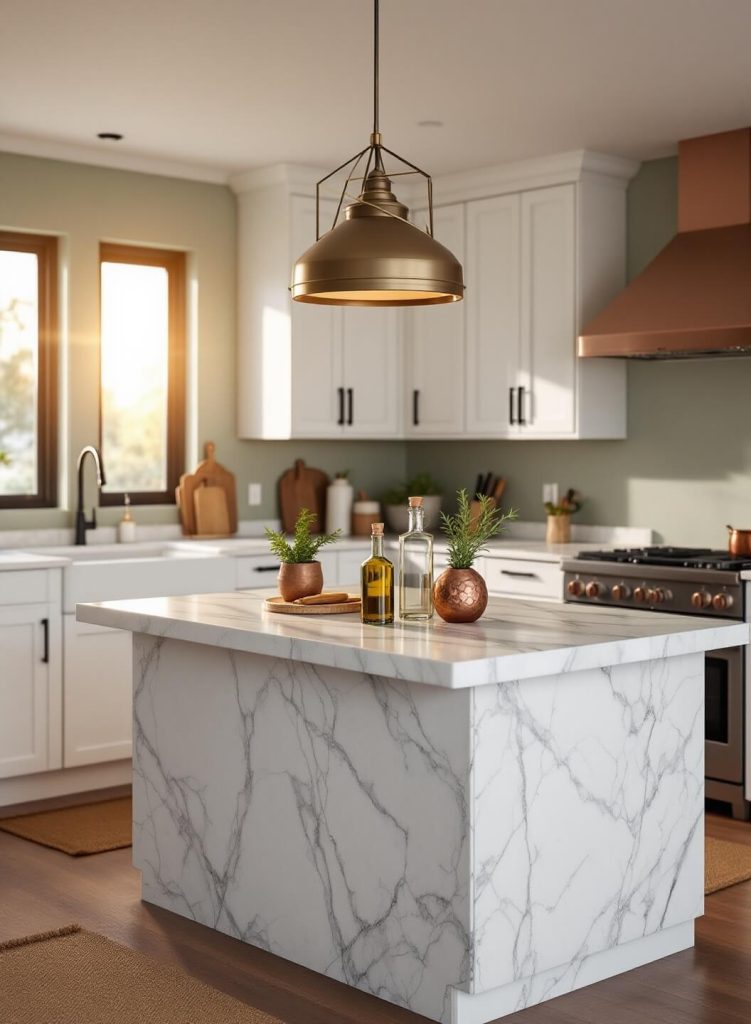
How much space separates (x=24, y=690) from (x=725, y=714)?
2612 mm

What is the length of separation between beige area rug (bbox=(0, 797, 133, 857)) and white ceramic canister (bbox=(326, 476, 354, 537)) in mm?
1913

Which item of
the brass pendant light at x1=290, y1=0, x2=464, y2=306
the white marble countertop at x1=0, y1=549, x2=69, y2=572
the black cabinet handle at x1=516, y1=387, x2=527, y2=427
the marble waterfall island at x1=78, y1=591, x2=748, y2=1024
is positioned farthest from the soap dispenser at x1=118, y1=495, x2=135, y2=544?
the brass pendant light at x1=290, y1=0, x2=464, y2=306

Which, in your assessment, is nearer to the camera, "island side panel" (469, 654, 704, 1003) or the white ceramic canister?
"island side panel" (469, 654, 704, 1003)

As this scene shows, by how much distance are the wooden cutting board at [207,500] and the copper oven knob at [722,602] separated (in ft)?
7.85

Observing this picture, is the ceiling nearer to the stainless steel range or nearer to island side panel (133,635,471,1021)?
the stainless steel range

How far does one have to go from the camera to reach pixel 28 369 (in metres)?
5.77

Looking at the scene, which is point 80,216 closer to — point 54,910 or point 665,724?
point 54,910

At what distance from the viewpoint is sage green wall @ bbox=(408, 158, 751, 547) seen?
552 cm

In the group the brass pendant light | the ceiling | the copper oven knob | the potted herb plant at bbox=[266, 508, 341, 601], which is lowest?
the copper oven knob

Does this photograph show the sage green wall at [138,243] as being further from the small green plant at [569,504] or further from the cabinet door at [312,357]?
the small green plant at [569,504]

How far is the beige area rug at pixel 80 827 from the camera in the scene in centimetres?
444

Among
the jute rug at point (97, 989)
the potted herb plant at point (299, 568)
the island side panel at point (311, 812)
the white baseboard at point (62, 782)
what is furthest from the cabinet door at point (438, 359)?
the jute rug at point (97, 989)

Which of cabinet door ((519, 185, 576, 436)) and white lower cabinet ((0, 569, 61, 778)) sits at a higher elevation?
cabinet door ((519, 185, 576, 436))

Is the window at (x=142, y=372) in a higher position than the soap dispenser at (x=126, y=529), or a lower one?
higher
